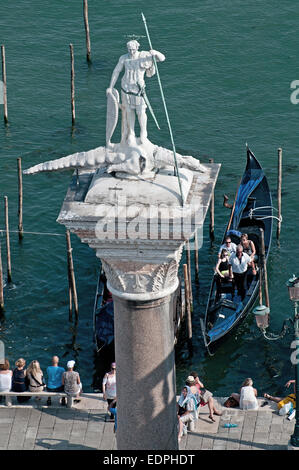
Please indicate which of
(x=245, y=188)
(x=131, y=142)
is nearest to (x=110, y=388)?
(x=131, y=142)

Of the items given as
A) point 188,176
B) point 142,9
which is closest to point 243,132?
point 142,9

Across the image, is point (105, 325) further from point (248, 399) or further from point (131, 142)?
point (131, 142)

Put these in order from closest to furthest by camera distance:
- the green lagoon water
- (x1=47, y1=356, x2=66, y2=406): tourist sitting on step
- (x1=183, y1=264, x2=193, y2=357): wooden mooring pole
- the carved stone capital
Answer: the carved stone capital
(x1=47, y1=356, x2=66, y2=406): tourist sitting on step
(x1=183, y1=264, x2=193, y2=357): wooden mooring pole
the green lagoon water

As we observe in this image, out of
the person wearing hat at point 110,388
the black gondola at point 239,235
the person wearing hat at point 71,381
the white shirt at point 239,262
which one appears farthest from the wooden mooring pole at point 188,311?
the person wearing hat at point 71,381

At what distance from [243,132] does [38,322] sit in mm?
15270

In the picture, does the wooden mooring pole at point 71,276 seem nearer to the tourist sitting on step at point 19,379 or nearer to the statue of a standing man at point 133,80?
the tourist sitting on step at point 19,379

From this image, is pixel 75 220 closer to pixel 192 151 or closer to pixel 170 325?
pixel 170 325

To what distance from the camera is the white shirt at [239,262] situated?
35719mm

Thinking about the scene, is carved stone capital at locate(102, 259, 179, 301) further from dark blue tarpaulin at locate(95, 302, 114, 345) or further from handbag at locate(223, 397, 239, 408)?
dark blue tarpaulin at locate(95, 302, 114, 345)

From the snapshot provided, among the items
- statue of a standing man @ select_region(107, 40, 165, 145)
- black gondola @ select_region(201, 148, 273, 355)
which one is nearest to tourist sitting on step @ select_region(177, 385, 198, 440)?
black gondola @ select_region(201, 148, 273, 355)

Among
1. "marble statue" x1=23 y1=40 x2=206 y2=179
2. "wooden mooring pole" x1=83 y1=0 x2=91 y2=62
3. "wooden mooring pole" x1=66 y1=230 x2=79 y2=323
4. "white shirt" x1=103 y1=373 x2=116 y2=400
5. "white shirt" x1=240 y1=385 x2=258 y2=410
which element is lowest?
"white shirt" x1=240 y1=385 x2=258 y2=410

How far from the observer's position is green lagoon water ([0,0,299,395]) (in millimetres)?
35406

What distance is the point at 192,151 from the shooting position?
46438mm

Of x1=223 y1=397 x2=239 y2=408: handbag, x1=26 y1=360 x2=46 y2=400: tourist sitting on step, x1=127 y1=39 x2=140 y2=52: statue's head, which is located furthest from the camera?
x1=223 y1=397 x2=239 y2=408: handbag
